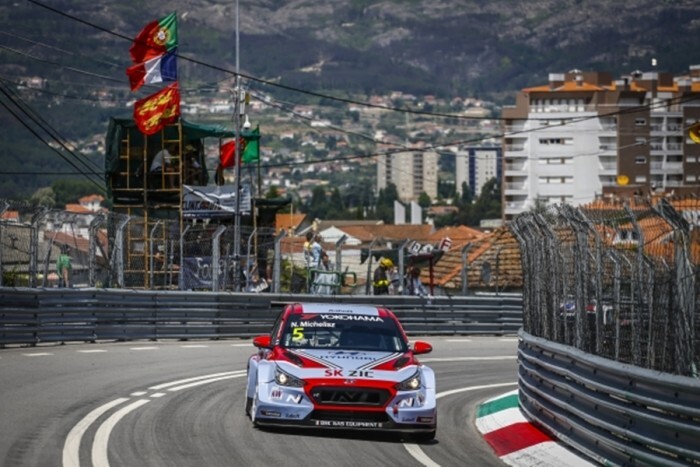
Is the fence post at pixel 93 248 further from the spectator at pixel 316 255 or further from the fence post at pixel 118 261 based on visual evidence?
the spectator at pixel 316 255

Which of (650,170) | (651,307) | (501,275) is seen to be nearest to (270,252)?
(501,275)

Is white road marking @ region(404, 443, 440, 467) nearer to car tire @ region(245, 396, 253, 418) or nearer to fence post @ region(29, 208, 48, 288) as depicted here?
car tire @ region(245, 396, 253, 418)

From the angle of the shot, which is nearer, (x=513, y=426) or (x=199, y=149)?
(x=513, y=426)

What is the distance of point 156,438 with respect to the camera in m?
13.4

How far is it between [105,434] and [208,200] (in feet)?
107

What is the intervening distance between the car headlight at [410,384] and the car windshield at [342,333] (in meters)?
0.84

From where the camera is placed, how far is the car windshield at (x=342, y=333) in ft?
50.0

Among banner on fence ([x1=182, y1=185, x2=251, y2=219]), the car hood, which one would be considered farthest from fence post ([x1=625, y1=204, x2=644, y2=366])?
banner on fence ([x1=182, y1=185, x2=251, y2=219])

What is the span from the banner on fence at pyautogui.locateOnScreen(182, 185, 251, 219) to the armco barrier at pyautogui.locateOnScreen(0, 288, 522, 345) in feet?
44.7

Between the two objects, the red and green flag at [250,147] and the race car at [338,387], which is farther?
the red and green flag at [250,147]

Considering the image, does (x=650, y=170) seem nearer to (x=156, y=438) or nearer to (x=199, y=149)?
(x=199, y=149)

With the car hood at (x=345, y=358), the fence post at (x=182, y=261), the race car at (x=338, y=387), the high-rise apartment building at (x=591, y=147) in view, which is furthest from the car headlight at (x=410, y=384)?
the high-rise apartment building at (x=591, y=147)

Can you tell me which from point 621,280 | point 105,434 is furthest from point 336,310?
point 621,280

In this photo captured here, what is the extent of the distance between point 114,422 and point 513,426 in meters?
4.15
